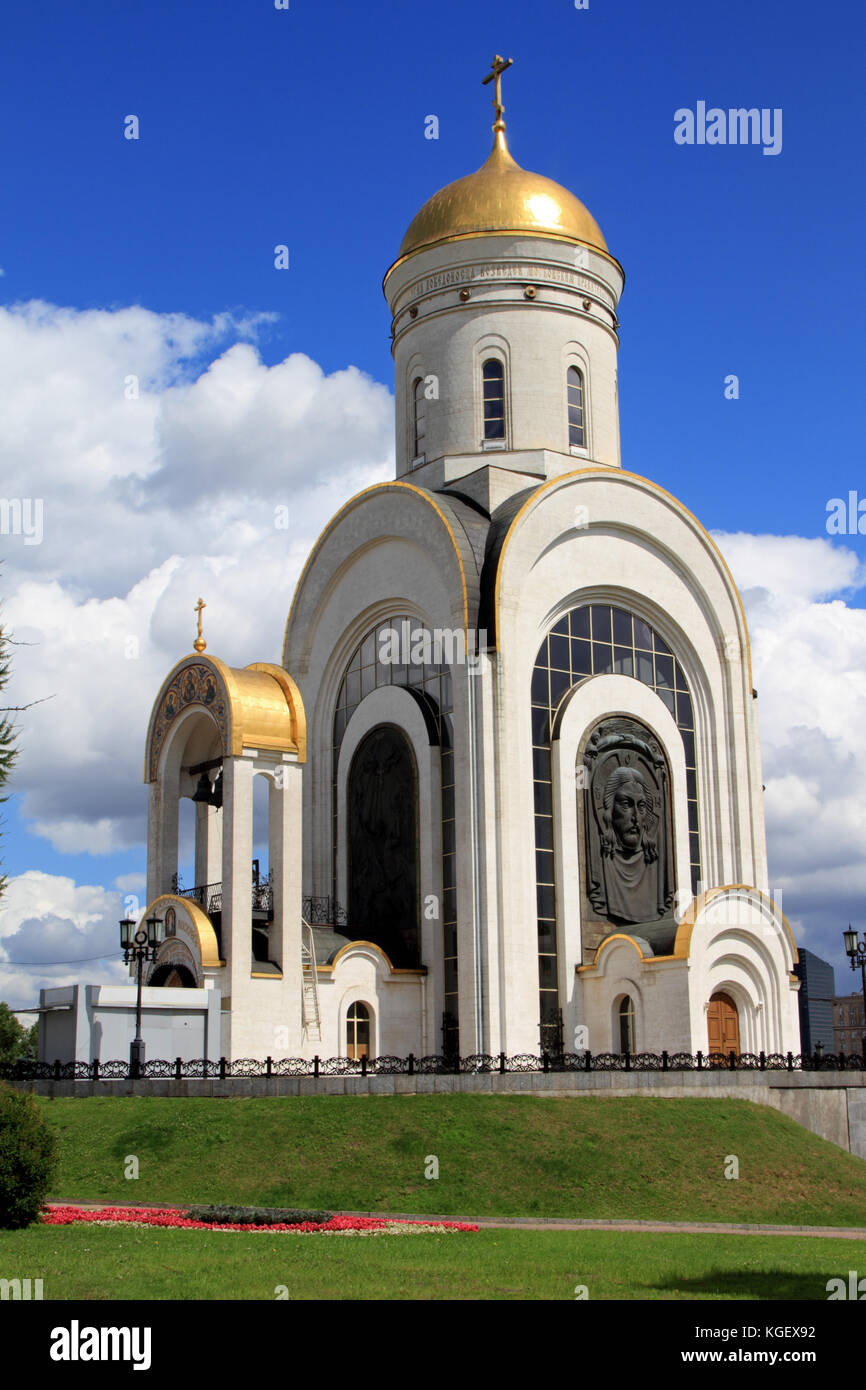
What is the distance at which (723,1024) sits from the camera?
95.0 feet

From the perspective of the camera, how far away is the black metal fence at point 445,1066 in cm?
2398

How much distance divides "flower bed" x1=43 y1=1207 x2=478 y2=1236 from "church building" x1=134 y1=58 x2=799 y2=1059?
39.3ft

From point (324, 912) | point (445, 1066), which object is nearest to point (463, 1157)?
point (445, 1066)

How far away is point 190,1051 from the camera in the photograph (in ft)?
86.5

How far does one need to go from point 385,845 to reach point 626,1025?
6.63m

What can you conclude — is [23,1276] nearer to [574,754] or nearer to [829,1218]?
[829,1218]

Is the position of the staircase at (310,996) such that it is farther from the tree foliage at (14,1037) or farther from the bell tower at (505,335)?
the tree foliage at (14,1037)

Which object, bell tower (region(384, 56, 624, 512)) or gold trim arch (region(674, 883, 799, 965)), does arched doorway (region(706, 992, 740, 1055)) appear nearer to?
gold trim arch (region(674, 883, 799, 965))

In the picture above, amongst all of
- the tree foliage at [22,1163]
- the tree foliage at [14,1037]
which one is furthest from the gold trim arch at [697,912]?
the tree foliage at [14,1037]

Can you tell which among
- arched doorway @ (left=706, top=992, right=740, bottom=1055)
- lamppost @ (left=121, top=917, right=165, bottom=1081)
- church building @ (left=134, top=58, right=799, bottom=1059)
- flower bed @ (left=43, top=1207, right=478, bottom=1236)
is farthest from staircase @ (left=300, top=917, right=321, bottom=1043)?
flower bed @ (left=43, top=1207, right=478, bottom=1236)

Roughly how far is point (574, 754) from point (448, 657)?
3.39 metres

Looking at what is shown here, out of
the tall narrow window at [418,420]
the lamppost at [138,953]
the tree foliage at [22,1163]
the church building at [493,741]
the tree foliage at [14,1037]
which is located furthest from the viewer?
the tree foliage at [14,1037]

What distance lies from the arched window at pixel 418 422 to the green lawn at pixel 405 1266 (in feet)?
78.8

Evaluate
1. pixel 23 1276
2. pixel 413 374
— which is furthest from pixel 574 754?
pixel 23 1276
